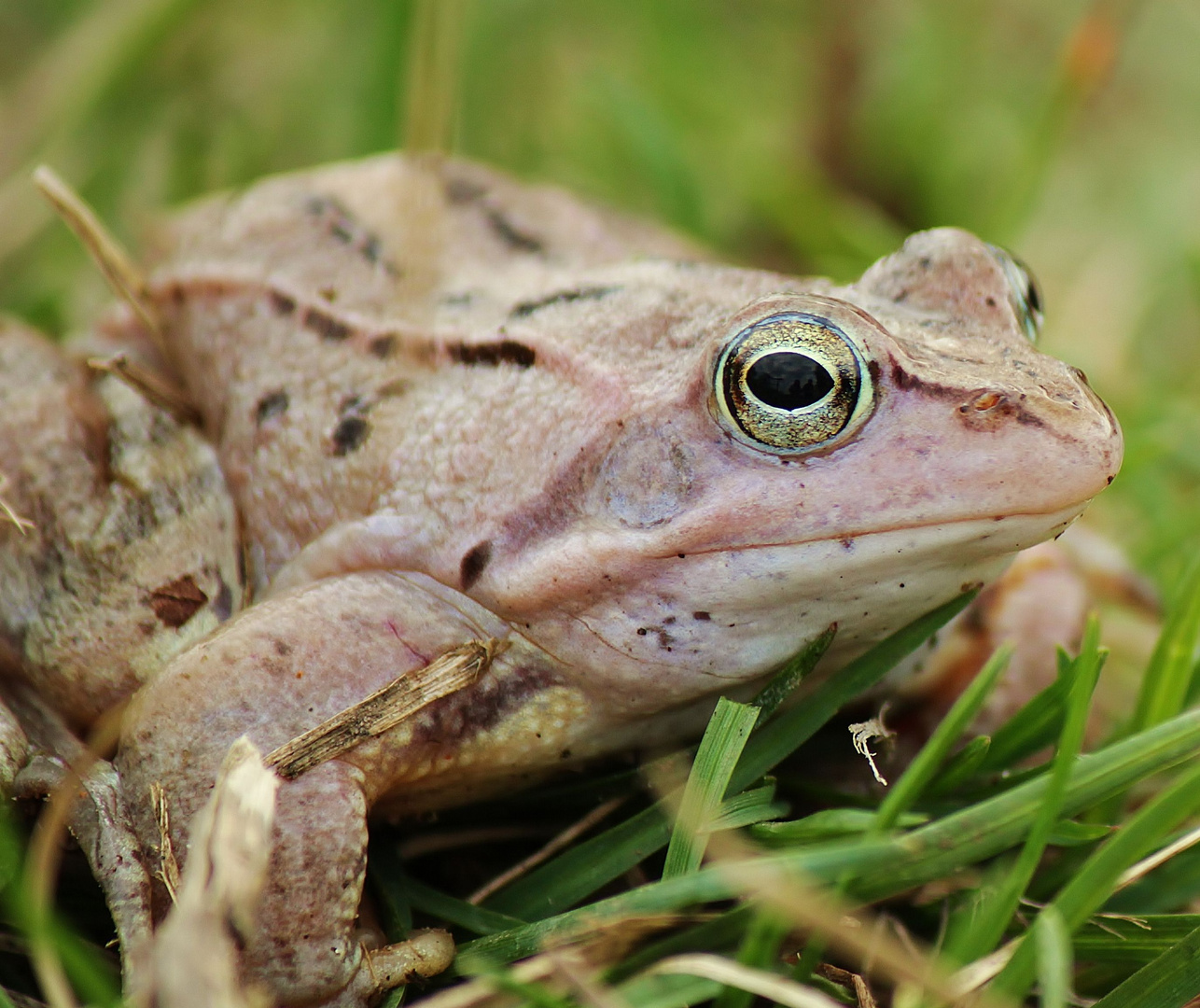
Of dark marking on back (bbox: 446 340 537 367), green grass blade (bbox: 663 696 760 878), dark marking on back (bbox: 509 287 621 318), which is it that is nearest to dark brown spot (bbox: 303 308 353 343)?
dark marking on back (bbox: 446 340 537 367)

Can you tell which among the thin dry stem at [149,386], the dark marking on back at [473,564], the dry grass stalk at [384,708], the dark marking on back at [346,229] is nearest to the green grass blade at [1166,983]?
the dry grass stalk at [384,708]

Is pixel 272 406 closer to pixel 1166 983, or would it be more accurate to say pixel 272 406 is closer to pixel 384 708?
pixel 384 708

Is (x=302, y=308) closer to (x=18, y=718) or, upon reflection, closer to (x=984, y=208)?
(x=18, y=718)

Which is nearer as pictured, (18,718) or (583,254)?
(18,718)

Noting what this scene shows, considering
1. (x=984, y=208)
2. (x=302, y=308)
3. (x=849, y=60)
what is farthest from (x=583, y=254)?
(x=849, y=60)

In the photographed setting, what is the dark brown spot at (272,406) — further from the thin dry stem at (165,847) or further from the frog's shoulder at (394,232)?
the thin dry stem at (165,847)

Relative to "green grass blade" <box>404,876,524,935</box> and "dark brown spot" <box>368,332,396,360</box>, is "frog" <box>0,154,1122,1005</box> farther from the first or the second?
"green grass blade" <box>404,876,524,935</box>
